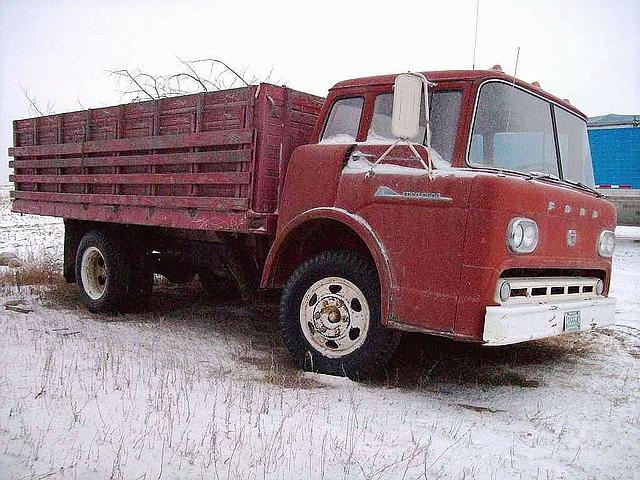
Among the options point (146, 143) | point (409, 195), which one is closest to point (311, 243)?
point (409, 195)

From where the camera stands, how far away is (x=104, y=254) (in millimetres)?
6504

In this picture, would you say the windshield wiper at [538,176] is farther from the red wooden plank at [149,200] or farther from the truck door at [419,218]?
the red wooden plank at [149,200]

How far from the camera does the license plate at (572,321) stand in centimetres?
400

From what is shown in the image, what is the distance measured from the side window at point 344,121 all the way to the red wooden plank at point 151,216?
0.94 metres

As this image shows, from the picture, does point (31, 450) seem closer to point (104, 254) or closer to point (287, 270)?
point (287, 270)

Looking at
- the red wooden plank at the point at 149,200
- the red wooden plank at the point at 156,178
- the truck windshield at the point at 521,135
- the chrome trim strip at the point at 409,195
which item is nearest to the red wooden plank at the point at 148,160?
the red wooden plank at the point at 156,178

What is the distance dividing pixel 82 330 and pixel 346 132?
319cm

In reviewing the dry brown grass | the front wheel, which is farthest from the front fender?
the dry brown grass

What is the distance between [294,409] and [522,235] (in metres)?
1.74

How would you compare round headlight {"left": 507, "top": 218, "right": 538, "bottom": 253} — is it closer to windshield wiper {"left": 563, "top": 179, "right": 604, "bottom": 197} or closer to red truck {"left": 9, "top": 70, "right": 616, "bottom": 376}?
red truck {"left": 9, "top": 70, "right": 616, "bottom": 376}

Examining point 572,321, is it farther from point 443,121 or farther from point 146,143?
point 146,143

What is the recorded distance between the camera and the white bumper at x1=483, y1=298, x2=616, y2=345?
353 centimetres

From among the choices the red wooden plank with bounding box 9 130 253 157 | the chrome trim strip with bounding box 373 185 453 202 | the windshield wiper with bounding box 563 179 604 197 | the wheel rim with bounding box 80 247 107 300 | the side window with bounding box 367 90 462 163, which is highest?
the side window with bounding box 367 90 462 163

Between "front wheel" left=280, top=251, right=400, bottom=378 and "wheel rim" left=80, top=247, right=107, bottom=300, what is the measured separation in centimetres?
318
